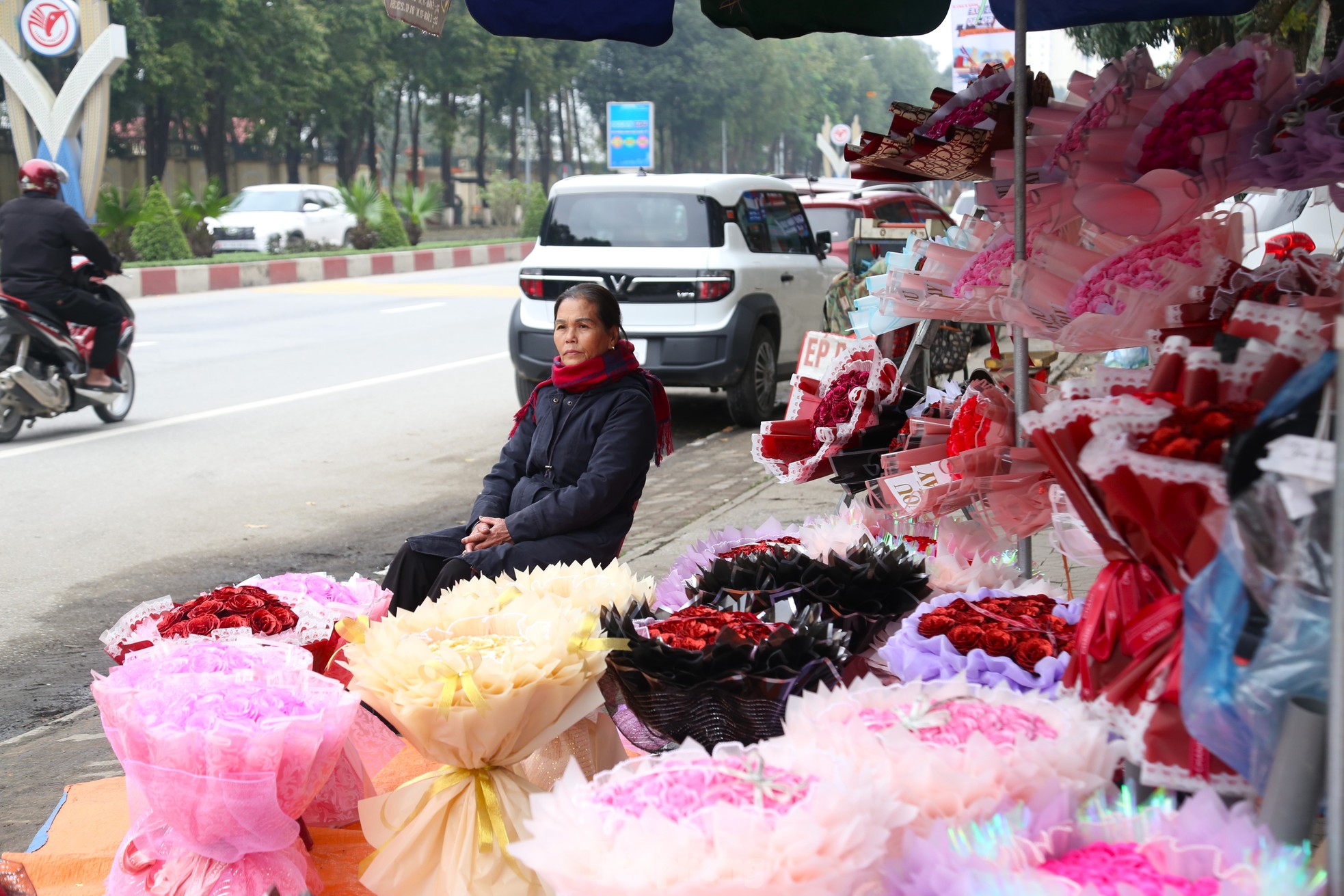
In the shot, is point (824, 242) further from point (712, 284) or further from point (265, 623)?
point (265, 623)

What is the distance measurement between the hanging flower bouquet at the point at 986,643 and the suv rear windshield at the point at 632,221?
648 cm

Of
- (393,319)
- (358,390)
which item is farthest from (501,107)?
(358,390)

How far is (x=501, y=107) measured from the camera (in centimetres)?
4775

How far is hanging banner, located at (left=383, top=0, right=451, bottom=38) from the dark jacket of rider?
590 centimetres

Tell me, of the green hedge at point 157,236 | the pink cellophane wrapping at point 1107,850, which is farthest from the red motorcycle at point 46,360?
Answer: the green hedge at point 157,236

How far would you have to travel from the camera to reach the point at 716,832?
156cm

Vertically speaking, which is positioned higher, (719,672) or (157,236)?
(157,236)

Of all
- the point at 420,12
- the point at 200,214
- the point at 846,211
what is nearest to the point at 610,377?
the point at 420,12

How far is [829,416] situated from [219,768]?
1.81 m

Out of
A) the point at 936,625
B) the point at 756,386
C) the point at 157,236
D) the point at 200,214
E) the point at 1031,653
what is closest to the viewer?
the point at 1031,653

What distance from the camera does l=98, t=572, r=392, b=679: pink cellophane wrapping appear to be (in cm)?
287

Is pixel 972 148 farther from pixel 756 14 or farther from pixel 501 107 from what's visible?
pixel 501 107

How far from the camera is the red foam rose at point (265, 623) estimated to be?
285 centimetres

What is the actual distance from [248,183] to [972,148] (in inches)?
1591
